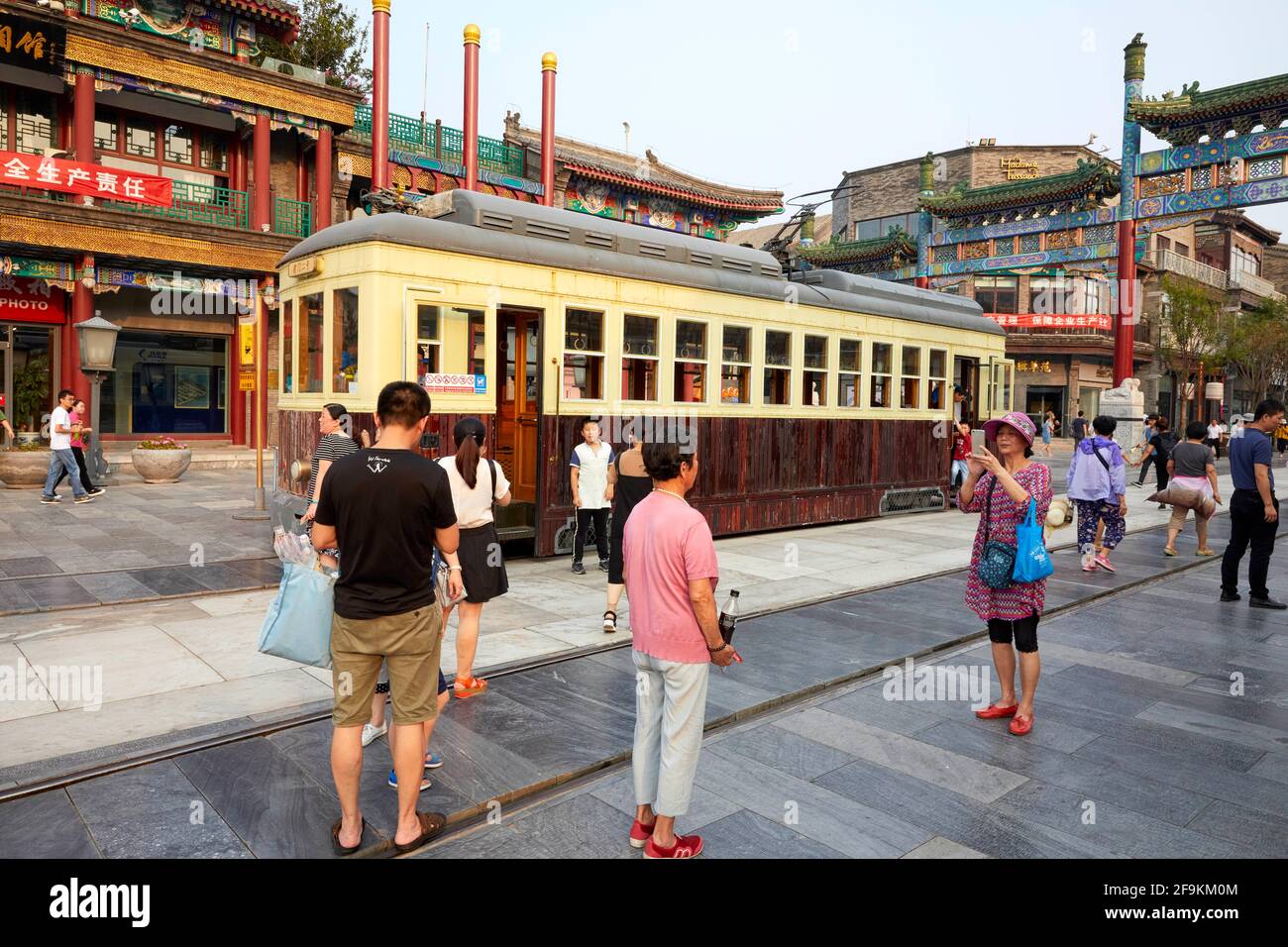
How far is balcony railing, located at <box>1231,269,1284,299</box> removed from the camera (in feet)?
169

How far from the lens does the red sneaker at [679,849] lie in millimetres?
3488

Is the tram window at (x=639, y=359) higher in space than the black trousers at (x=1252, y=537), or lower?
higher

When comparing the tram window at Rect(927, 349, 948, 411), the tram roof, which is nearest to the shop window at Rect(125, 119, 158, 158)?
the tram roof

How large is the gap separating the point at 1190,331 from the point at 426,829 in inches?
1614

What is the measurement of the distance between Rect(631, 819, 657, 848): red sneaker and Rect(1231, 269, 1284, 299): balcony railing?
58.6m

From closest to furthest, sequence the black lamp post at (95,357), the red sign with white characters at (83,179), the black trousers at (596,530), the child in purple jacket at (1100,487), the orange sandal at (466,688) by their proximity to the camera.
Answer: the orange sandal at (466,688) < the black trousers at (596,530) < the child in purple jacket at (1100,487) < the black lamp post at (95,357) < the red sign with white characters at (83,179)

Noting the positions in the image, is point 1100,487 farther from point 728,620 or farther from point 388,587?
point 388,587

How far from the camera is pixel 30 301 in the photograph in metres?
20.5

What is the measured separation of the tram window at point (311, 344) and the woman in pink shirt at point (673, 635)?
21.7 ft

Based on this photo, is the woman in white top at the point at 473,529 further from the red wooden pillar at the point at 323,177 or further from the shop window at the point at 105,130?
the shop window at the point at 105,130

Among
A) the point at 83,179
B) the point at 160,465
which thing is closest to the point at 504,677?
the point at 160,465

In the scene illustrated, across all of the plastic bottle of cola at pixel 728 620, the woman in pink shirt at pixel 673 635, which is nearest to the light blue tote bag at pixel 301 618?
the woman in pink shirt at pixel 673 635

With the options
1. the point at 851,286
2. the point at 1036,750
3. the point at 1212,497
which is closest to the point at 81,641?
the point at 1036,750
